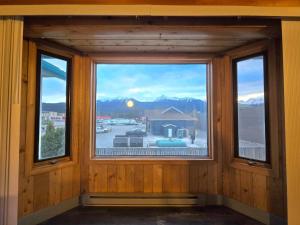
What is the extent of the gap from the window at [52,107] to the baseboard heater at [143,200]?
2.45 ft

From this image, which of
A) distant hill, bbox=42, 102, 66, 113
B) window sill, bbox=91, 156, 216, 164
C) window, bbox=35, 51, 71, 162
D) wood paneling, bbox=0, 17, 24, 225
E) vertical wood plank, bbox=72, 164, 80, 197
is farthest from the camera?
window sill, bbox=91, 156, 216, 164

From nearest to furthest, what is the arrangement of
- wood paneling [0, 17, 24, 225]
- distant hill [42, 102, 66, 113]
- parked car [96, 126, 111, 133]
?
wood paneling [0, 17, 24, 225] → distant hill [42, 102, 66, 113] → parked car [96, 126, 111, 133]

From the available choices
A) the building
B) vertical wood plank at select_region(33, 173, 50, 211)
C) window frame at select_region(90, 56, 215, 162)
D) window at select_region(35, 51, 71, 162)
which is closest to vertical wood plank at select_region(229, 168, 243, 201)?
window frame at select_region(90, 56, 215, 162)

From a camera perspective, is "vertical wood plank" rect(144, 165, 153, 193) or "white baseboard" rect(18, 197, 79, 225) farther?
"vertical wood plank" rect(144, 165, 153, 193)

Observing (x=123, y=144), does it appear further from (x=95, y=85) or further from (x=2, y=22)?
(x=2, y=22)

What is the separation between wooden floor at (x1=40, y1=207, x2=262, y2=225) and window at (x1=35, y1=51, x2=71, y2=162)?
0.80 m

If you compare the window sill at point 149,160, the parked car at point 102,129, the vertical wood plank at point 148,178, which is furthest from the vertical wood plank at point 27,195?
the vertical wood plank at point 148,178

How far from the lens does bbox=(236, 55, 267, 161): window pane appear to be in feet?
10.2

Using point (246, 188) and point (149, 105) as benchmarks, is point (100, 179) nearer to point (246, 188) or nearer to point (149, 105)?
point (149, 105)

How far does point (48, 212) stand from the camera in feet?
9.97

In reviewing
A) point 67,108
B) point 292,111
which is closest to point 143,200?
point 67,108

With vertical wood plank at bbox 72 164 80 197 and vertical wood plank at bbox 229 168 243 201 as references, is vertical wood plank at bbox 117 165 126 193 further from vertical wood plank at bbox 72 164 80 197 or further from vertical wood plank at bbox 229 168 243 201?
vertical wood plank at bbox 229 168 243 201

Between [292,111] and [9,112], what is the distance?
8.01 ft

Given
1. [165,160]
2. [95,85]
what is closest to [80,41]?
[95,85]
